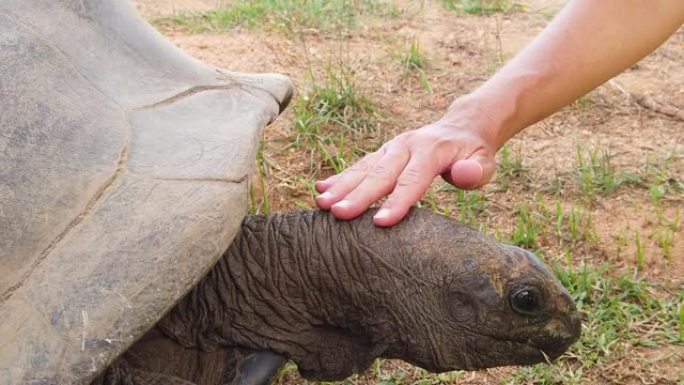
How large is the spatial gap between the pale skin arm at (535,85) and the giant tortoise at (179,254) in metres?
0.20

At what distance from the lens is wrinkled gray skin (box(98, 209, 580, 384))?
78.2 inches

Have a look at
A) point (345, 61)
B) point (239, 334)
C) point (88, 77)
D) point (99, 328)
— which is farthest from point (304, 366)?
point (345, 61)

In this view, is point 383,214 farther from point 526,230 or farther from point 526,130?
point 526,130

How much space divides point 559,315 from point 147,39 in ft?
3.78

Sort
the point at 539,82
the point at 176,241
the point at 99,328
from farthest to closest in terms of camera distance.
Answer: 1. the point at 539,82
2. the point at 176,241
3. the point at 99,328

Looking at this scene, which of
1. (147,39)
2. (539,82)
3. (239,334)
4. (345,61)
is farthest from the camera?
(345,61)

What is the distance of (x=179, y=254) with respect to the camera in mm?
1692

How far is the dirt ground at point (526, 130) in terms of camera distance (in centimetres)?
305

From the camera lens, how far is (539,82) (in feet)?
7.83

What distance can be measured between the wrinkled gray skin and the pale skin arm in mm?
174

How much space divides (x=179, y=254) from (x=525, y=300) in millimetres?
741

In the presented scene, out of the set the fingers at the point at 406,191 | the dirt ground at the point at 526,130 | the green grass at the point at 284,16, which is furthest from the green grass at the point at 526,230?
the green grass at the point at 284,16

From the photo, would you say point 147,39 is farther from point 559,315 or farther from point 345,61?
point 345,61

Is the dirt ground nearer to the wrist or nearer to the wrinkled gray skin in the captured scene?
the wrinkled gray skin
